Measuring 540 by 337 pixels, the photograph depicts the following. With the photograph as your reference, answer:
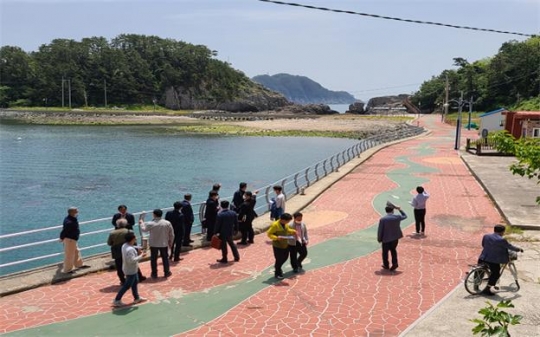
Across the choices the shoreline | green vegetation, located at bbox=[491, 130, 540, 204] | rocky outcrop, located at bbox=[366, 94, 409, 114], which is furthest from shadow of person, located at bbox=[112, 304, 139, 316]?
rocky outcrop, located at bbox=[366, 94, 409, 114]

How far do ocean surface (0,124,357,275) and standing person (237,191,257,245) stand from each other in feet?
11.9

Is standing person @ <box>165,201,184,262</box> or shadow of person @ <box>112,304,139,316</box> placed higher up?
standing person @ <box>165,201,184,262</box>

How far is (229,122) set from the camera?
112 metres

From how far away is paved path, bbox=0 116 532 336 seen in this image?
26.8 ft

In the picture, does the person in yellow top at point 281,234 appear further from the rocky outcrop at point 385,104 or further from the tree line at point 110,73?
the tree line at point 110,73

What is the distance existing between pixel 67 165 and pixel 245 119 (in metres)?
80.5

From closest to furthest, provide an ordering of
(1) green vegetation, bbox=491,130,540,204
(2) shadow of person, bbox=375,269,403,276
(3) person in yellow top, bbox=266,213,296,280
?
1. (1) green vegetation, bbox=491,130,540,204
2. (3) person in yellow top, bbox=266,213,296,280
3. (2) shadow of person, bbox=375,269,403,276

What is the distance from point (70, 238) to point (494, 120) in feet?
136

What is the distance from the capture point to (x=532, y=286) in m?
10.2

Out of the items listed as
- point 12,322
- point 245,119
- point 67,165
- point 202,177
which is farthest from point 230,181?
point 245,119

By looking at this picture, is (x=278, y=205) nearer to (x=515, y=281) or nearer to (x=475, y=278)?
(x=475, y=278)

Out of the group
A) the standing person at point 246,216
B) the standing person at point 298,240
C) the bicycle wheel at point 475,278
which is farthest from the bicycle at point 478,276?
the standing person at point 246,216

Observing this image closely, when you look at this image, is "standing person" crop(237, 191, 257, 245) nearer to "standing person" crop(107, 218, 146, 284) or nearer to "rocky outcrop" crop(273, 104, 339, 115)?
"standing person" crop(107, 218, 146, 284)

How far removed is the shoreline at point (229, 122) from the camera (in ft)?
275
